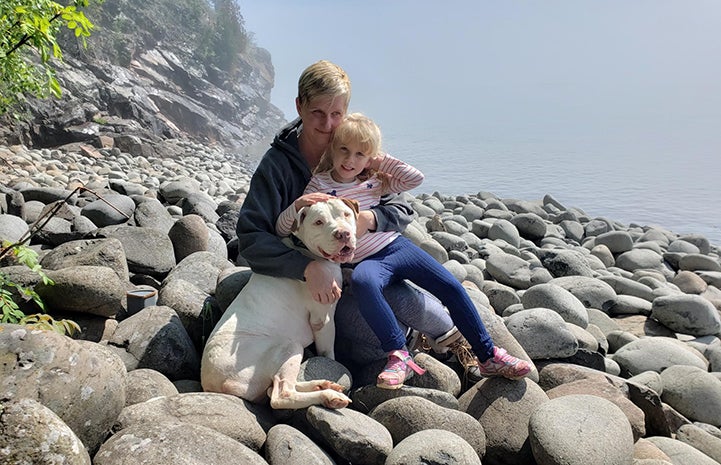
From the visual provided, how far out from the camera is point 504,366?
4020mm

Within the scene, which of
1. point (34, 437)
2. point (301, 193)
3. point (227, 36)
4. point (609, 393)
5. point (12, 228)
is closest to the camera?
point (34, 437)

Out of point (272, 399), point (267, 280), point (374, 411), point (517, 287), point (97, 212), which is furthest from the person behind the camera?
point (517, 287)

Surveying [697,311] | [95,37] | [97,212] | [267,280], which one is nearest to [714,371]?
[697,311]

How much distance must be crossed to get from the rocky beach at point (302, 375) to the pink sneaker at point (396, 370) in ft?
0.39

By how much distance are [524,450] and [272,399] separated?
1630 mm

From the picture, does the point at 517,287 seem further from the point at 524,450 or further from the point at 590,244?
the point at 590,244

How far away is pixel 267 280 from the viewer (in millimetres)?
4008

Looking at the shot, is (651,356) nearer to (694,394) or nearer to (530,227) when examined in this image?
(694,394)

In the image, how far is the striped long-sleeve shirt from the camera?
4184 millimetres

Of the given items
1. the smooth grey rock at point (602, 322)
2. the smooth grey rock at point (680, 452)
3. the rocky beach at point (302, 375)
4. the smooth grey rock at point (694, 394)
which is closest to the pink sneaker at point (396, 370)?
the rocky beach at point (302, 375)

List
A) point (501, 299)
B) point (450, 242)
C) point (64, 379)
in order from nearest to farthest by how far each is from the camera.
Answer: point (64, 379), point (501, 299), point (450, 242)

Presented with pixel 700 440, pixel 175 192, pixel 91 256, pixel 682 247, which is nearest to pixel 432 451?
pixel 700 440

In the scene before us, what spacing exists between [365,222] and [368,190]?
1.11ft

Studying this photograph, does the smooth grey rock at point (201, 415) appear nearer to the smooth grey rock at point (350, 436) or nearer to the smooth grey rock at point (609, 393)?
the smooth grey rock at point (350, 436)
